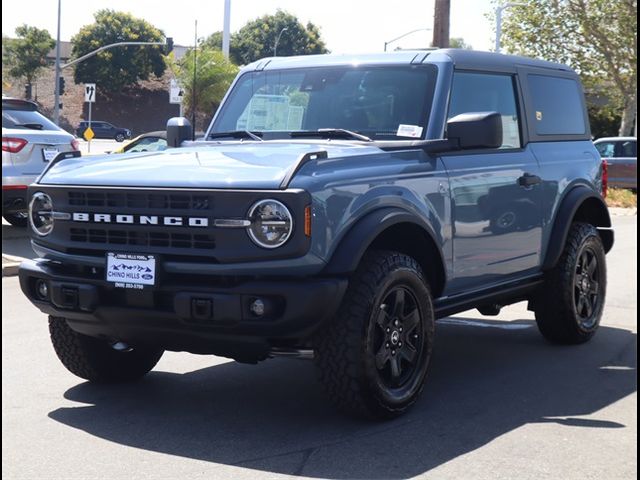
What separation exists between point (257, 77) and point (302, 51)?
9683cm

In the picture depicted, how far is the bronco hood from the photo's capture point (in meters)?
5.04

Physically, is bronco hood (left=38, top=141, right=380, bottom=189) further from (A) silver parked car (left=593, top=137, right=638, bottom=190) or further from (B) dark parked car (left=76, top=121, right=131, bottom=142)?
(B) dark parked car (left=76, top=121, right=131, bottom=142)

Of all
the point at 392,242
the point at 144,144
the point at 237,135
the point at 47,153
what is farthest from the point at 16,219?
the point at 392,242

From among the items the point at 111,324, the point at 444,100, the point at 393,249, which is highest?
the point at 444,100

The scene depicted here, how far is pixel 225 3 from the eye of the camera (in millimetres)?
41500

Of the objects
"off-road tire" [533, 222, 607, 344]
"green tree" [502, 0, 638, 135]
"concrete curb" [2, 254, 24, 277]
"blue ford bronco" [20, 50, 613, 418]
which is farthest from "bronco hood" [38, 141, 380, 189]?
"green tree" [502, 0, 638, 135]

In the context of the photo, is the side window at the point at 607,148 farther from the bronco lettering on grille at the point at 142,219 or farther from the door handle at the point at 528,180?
the bronco lettering on grille at the point at 142,219

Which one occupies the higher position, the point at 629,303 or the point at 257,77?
the point at 257,77

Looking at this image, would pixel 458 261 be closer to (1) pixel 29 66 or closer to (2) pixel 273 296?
(2) pixel 273 296

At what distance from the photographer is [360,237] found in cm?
514

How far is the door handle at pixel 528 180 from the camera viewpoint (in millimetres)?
6777

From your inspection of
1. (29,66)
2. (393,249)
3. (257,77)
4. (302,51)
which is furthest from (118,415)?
(302,51)

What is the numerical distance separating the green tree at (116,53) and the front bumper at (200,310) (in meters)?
76.9

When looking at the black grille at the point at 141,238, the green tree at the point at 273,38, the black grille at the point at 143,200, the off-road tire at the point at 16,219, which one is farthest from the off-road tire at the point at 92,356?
the green tree at the point at 273,38
